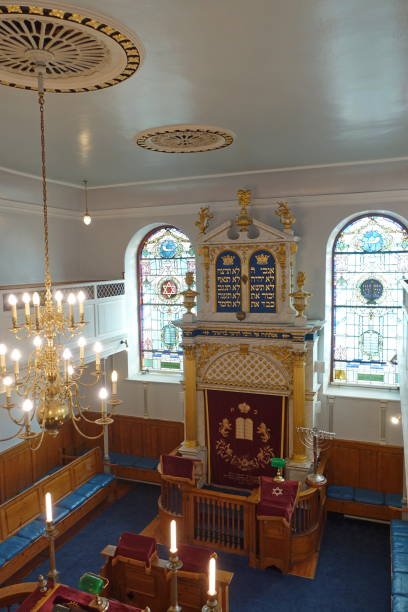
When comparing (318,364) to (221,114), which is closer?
(221,114)

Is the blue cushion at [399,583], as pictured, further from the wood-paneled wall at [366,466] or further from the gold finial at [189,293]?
the gold finial at [189,293]

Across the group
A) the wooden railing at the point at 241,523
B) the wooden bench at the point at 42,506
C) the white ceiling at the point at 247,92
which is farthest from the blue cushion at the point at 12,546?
the white ceiling at the point at 247,92

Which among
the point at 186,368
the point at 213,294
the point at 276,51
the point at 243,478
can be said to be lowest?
the point at 243,478

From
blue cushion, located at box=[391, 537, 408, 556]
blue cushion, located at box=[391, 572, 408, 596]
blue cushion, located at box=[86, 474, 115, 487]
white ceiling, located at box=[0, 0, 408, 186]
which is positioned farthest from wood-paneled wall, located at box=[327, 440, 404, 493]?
white ceiling, located at box=[0, 0, 408, 186]

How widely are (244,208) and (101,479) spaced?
6.44 meters

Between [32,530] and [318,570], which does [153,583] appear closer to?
[32,530]

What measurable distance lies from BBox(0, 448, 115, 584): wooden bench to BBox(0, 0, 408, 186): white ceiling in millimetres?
5917

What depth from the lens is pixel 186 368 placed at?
10.1 m

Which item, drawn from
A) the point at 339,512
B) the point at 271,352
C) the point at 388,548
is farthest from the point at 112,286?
the point at 388,548

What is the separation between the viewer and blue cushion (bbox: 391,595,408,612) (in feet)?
21.2

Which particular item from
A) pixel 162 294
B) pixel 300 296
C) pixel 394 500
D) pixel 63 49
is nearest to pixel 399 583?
pixel 394 500

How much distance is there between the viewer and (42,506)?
29.4ft

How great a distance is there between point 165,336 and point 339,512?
549cm

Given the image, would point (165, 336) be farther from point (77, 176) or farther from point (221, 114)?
point (221, 114)
